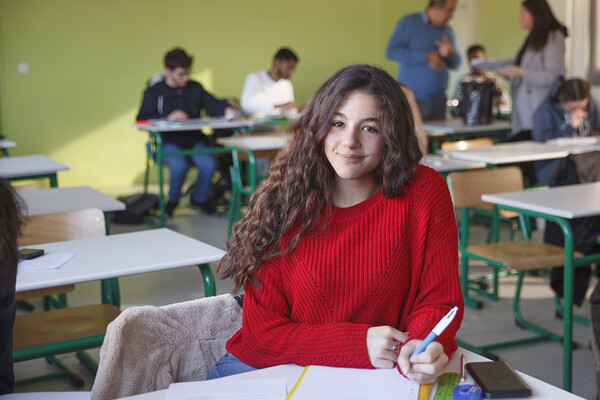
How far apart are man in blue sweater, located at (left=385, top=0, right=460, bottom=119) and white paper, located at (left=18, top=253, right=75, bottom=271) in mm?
4047

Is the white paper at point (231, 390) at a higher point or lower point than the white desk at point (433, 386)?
higher

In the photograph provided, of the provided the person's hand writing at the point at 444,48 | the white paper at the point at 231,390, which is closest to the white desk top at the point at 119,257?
the white paper at the point at 231,390

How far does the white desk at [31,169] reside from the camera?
3.96 metres

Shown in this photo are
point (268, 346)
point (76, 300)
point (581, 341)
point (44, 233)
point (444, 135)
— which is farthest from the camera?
point (444, 135)

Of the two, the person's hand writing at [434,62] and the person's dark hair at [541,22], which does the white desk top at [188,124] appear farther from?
the person's dark hair at [541,22]

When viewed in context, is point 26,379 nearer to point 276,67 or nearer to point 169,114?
point 169,114

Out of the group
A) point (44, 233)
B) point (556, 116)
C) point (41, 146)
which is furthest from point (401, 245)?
point (41, 146)

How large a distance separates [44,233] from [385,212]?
151cm

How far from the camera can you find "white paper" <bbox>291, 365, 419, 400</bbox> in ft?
3.88

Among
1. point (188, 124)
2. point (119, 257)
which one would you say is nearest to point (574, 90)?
point (188, 124)

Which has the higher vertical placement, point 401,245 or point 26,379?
point 401,245

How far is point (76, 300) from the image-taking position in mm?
3973

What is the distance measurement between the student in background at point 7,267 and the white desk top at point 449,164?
293cm

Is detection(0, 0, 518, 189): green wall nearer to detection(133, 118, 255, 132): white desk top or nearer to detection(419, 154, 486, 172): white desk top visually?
detection(133, 118, 255, 132): white desk top
